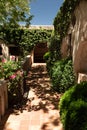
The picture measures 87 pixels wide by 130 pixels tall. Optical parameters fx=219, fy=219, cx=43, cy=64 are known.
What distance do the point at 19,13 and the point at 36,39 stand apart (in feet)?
18.3

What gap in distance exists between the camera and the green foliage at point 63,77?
9.11 m

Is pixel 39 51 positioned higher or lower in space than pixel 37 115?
higher

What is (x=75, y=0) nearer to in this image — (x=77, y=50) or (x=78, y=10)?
(x=78, y=10)

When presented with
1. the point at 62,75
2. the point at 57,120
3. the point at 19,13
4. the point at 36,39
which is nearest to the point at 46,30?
the point at 36,39

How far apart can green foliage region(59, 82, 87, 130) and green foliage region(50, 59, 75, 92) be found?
13.3 feet

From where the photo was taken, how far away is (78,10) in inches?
333

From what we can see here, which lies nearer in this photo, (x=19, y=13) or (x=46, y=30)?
(x=19, y=13)

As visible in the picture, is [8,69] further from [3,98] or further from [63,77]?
[63,77]

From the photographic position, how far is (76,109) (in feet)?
13.3

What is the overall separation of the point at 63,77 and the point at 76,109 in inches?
210

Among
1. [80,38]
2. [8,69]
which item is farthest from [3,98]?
[80,38]

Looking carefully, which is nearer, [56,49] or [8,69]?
[8,69]

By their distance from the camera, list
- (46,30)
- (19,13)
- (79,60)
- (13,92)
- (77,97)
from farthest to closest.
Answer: (46,30)
(19,13)
(79,60)
(13,92)
(77,97)

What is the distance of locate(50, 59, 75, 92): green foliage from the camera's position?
9.11 m
